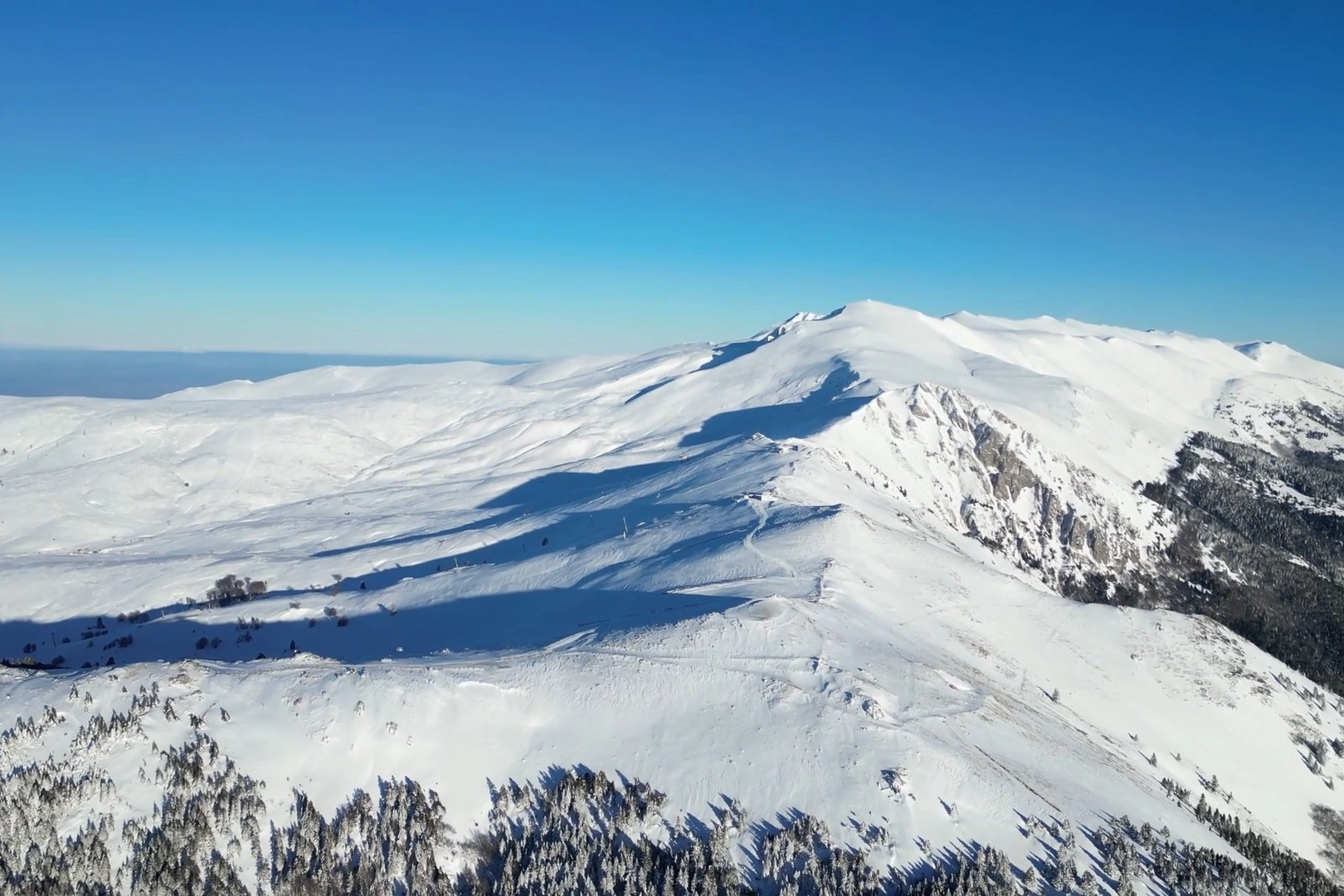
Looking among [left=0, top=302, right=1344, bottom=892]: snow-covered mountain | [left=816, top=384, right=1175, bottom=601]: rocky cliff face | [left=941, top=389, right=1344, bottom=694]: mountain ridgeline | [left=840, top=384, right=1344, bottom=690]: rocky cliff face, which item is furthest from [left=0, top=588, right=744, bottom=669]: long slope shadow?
[left=941, top=389, right=1344, bottom=694]: mountain ridgeline

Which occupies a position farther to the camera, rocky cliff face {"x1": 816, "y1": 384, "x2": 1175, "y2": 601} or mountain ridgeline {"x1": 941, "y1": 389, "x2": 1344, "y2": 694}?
rocky cliff face {"x1": 816, "y1": 384, "x2": 1175, "y2": 601}

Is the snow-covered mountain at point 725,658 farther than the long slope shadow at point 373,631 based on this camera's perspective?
No

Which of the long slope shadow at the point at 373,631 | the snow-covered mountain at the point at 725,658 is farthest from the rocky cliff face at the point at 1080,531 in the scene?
the long slope shadow at the point at 373,631

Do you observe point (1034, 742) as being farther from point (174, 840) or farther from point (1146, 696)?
point (174, 840)

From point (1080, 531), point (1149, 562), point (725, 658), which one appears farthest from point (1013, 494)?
point (725, 658)

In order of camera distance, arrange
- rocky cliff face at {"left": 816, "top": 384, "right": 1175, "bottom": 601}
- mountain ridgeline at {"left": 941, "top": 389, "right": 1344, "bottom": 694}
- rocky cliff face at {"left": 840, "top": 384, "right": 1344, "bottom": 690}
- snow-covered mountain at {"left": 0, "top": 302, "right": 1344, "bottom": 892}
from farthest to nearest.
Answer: rocky cliff face at {"left": 816, "top": 384, "right": 1175, "bottom": 601}
rocky cliff face at {"left": 840, "top": 384, "right": 1344, "bottom": 690}
mountain ridgeline at {"left": 941, "top": 389, "right": 1344, "bottom": 694}
snow-covered mountain at {"left": 0, "top": 302, "right": 1344, "bottom": 892}

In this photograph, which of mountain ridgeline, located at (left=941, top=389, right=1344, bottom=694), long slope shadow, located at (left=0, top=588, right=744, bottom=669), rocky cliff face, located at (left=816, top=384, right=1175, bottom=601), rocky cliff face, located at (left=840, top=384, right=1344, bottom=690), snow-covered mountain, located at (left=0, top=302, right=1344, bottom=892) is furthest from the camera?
rocky cliff face, located at (left=816, top=384, right=1175, bottom=601)

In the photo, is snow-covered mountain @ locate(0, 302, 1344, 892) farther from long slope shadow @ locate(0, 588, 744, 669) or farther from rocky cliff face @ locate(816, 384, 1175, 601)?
rocky cliff face @ locate(816, 384, 1175, 601)

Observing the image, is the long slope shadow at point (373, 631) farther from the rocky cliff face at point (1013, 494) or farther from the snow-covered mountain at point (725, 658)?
the rocky cliff face at point (1013, 494)

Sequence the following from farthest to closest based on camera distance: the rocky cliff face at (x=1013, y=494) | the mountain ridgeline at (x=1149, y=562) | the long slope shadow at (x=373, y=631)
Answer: the rocky cliff face at (x=1013, y=494), the mountain ridgeline at (x=1149, y=562), the long slope shadow at (x=373, y=631)
